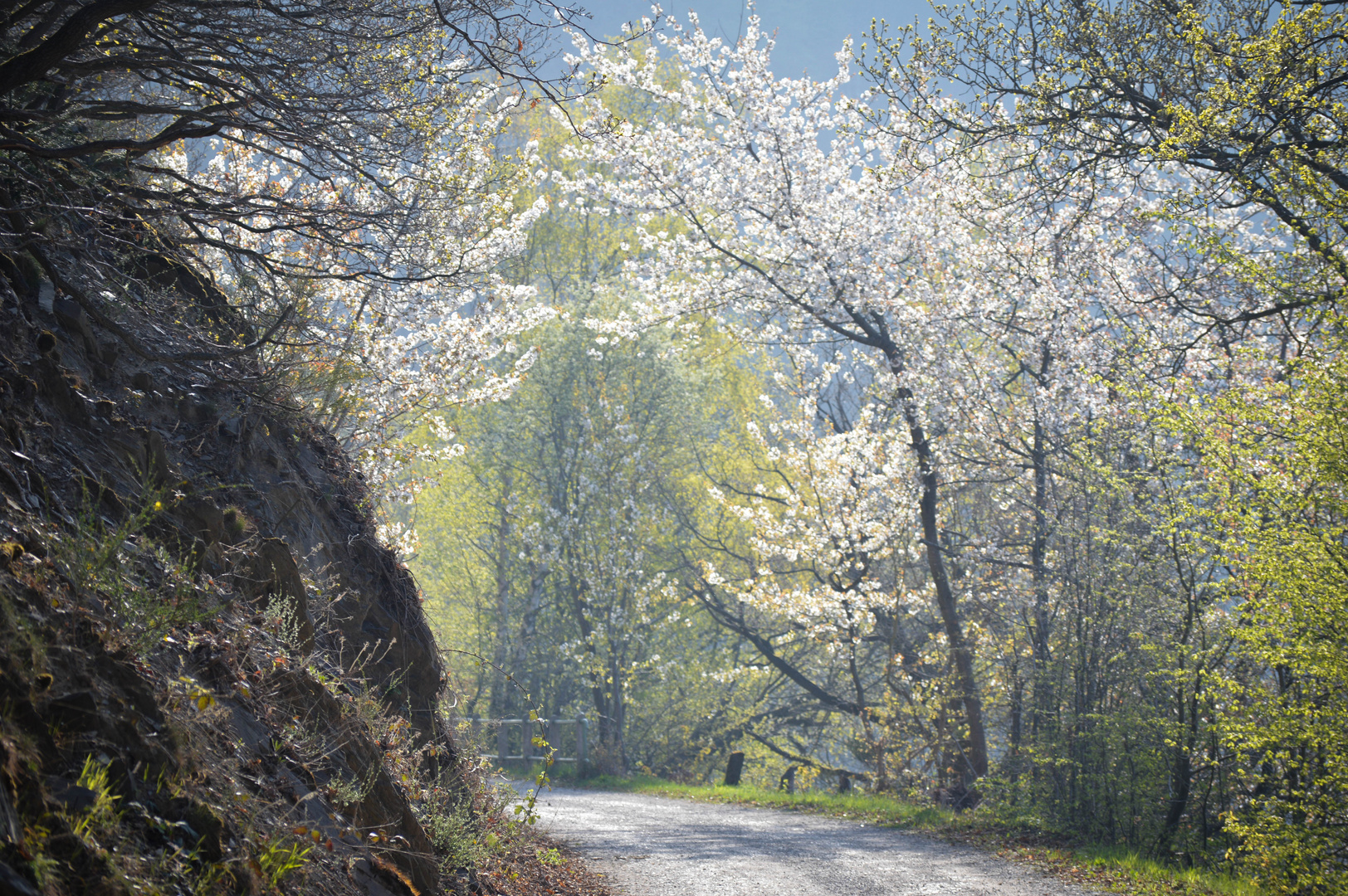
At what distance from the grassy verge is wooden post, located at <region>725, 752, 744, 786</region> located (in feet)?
2.37

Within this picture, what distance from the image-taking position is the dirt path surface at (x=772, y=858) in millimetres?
6992

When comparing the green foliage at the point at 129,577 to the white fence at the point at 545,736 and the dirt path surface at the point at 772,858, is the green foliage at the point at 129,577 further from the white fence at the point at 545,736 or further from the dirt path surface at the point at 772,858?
the white fence at the point at 545,736

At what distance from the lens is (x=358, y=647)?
5.80 metres

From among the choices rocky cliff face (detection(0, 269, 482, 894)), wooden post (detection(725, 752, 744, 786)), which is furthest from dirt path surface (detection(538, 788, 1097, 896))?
wooden post (detection(725, 752, 744, 786))

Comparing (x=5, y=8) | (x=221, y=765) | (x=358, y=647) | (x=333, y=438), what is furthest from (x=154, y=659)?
(x=333, y=438)

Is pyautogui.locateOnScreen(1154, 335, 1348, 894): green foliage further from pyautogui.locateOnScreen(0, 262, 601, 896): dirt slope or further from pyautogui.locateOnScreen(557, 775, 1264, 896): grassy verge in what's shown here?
pyautogui.locateOnScreen(0, 262, 601, 896): dirt slope

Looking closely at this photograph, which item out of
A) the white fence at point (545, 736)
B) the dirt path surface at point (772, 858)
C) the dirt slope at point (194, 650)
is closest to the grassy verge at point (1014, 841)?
the dirt path surface at point (772, 858)

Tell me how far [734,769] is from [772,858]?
984 centimetres

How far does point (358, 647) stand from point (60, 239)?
2880 millimetres

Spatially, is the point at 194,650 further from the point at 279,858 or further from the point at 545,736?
the point at 545,736

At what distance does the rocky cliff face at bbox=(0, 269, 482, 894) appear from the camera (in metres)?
2.67

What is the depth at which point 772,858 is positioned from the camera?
8328 millimetres

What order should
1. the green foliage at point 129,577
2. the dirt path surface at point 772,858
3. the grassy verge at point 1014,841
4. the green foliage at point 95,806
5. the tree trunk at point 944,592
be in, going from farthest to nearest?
1. the tree trunk at point 944,592
2. the grassy verge at point 1014,841
3. the dirt path surface at point 772,858
4. the green foliage at point 129,577
5. the green foliage at point 95,806

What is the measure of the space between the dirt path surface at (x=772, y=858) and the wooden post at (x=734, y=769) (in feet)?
16.9
